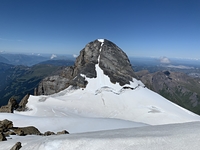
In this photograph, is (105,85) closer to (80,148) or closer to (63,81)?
(63,81)

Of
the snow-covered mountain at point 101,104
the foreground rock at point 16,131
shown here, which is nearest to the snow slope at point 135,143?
the foreground rock at point 16,131

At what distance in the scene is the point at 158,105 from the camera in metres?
32.8

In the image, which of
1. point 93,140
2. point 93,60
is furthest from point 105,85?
point 93,140

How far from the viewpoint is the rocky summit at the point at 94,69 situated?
134ft

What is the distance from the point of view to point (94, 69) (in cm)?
4341

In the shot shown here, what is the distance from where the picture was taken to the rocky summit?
40900 mm

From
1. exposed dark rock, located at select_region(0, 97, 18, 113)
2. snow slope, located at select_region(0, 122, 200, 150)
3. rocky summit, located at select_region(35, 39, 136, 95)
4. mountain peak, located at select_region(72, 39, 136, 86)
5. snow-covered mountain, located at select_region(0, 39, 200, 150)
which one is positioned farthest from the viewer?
mountain peak, located at select_region(72, 39, 136, 86)

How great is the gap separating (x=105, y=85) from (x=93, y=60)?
36.5 feet

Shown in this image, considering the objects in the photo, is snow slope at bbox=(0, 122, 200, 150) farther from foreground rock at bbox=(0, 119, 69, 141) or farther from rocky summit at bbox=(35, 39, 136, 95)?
rocky summit at bbox=(35, 39, 136, 95)

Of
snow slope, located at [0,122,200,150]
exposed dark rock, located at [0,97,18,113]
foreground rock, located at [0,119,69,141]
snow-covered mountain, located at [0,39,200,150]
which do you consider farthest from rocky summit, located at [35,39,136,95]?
snow slope, located at [0,122,200,150]

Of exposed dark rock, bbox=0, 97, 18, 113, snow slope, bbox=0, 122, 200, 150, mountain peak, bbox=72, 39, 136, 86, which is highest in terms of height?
mountain peak, bbox=72, 39, 136, 86

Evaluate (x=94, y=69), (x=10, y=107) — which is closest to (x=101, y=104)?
(x=94, y=69)

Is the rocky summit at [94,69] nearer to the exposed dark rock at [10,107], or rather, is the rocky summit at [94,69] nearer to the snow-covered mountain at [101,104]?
the snow-covered mountain at [101,104]

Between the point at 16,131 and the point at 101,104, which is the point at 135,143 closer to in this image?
the point at 16,131
